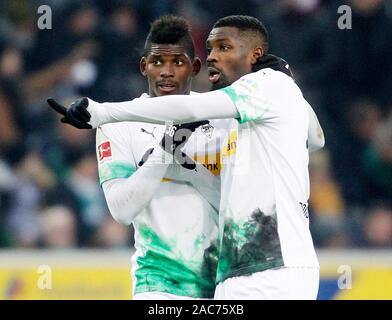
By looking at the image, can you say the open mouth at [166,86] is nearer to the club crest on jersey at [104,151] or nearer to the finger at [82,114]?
the club crest on jersey at [104,151]

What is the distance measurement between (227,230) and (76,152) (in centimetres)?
441

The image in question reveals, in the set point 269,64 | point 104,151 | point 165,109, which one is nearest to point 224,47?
point 269,64

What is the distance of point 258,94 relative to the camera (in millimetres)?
4527

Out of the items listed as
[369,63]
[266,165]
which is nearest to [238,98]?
[266,165]

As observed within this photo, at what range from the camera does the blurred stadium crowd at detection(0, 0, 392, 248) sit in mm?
8570

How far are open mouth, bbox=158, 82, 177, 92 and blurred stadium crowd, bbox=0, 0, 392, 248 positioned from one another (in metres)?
3.39

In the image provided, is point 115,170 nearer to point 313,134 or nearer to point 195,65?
point 195,65

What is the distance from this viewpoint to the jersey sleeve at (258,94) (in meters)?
4.49

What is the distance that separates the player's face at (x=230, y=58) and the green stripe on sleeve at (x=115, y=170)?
2.03 feet

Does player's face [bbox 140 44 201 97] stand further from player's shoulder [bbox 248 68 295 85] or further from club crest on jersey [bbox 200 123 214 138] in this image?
player's shoulder [bbox 248 68 295 85]

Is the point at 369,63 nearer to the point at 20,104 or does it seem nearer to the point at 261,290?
the point at 20,104

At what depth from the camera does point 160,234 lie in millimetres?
4996

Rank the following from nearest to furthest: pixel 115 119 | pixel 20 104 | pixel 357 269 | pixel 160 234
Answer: pixel 115 119, pixel 160 234, pixel 357 269, pixel 20 104

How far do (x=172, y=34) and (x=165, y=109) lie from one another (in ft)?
2.81
